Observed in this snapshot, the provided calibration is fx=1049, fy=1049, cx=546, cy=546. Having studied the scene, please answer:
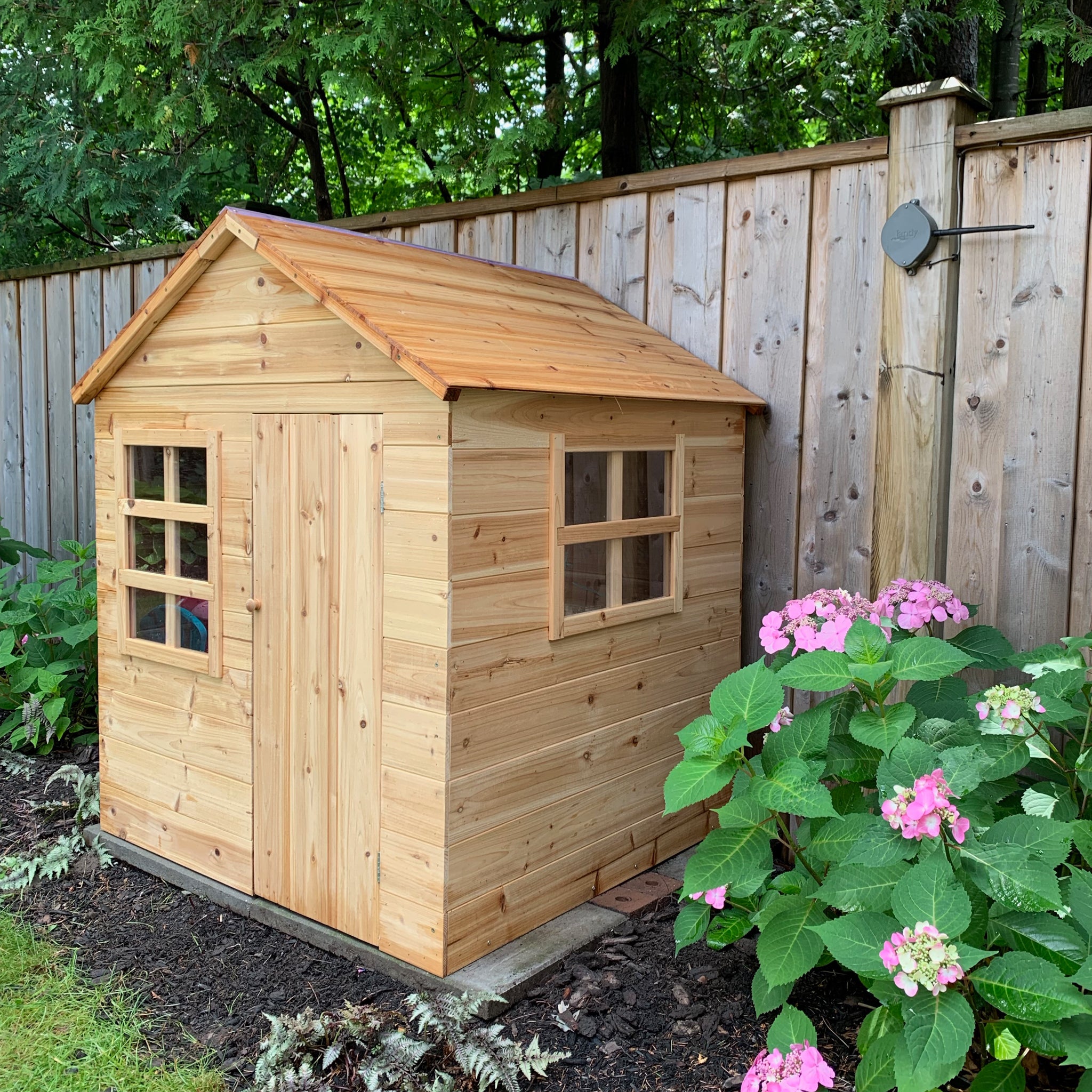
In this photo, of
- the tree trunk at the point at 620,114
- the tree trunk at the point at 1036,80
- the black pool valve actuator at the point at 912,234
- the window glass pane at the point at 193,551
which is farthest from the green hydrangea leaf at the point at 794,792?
the tree trunk at the point at 1036,80

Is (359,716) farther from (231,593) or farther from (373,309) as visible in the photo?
(373,309)

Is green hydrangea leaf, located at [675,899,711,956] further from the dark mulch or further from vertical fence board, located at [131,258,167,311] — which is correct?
vertical fence board, located at [131,258,167,311]

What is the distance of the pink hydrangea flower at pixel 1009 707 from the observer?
2441mm

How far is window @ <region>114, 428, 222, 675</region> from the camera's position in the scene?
348cm

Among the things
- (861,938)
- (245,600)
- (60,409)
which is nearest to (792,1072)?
(861,938)

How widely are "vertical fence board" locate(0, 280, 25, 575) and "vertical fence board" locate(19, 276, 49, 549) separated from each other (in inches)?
1.7

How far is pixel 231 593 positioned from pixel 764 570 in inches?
76.8

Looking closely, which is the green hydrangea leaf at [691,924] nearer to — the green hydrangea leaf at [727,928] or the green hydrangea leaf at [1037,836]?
the green hydrangea leaf at [727,928]

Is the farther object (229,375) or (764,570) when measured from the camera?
(764,570)

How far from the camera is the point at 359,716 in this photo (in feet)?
10.1

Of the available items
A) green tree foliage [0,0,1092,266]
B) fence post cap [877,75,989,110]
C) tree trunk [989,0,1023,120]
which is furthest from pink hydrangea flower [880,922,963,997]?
tree trunk [989,0,1023,120]

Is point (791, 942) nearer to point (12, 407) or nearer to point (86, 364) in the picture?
point (86, 364)

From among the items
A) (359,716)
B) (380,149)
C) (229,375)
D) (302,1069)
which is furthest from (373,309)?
(380,149)

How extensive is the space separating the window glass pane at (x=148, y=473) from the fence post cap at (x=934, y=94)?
9.00ft
